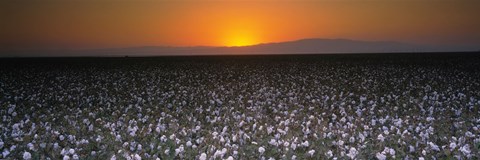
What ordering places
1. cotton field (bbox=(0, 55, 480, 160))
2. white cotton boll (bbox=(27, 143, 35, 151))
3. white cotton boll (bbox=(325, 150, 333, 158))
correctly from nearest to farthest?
white cotton boll (bbox=(325, 150, 333, 158)), white cotton boll (bbox=(27, 143, 35, 151)), cotton field (bbox=(0, 55, 480, 160))

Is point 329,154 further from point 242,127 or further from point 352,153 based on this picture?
point 242,127

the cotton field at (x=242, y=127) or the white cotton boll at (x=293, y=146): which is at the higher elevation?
the white cotton boll at (x=293, y=146)

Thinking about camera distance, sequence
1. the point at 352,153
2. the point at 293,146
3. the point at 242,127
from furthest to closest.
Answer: the point at 242,127, the point at 293,146, the point at 352,153

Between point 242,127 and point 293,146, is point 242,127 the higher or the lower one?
the lower one

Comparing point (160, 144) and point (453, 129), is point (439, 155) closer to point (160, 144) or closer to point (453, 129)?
point (453, 129)

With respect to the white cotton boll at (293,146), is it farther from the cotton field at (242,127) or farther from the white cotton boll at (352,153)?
the white cotton boll at (352,153)

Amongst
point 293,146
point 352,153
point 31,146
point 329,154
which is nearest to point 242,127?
point 293,146

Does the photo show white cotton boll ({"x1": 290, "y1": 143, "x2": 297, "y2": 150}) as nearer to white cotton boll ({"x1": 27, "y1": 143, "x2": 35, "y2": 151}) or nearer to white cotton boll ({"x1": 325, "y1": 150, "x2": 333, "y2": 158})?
white cotton boll ({"x1": 325, "y1": 150, "x2": 333, "y2": 158})

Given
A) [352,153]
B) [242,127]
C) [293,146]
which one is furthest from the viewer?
[242,127]

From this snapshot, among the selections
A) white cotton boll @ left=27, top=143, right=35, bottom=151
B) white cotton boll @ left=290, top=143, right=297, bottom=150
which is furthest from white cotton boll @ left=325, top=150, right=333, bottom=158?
white cotton boll @ left=27, top=143, right=35, bottom=151

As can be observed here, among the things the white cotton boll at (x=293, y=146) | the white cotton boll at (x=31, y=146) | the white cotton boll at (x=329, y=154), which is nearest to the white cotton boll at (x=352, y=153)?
the white cotton boll at (x=329, y=154)

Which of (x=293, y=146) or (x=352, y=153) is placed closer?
(x=352, y=153)

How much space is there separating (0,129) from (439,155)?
8.30 meters

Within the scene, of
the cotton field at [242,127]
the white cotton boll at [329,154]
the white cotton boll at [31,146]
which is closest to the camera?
the white cotton boll at [329,154]
